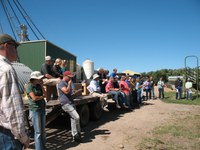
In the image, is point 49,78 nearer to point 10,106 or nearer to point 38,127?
point 38,127

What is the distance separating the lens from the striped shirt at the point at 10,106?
188cm

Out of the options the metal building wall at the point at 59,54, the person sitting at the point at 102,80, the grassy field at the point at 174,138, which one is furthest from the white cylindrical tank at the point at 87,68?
the grassy field at the point at 174,138

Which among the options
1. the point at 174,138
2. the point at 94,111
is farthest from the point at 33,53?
the point at 174,138

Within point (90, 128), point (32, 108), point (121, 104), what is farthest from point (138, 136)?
point (121, 104)

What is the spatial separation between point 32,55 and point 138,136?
42.2ft

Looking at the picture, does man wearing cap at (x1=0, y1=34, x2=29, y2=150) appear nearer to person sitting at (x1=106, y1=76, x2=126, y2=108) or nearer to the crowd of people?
the crowd of people

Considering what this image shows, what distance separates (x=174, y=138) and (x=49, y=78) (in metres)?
4.08

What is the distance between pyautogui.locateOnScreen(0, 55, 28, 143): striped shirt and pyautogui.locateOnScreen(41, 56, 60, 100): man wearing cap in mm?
4421

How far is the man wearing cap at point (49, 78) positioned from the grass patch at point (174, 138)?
3.06 metres

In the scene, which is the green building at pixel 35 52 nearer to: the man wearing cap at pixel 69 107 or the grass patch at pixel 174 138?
the man wearing cap at pixel 69 107

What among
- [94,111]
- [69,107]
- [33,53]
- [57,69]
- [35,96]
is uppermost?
[33,53]

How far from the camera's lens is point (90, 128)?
700 centimetres

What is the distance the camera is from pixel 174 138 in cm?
591

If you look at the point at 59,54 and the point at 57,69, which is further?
the point at 59,54
